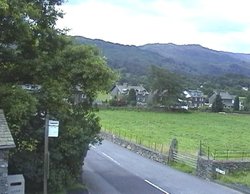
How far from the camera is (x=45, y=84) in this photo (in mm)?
23875

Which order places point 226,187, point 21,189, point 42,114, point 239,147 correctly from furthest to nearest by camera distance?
point 239,147
point 226,187
point 42,114
point 21,189

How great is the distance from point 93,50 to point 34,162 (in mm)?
6977

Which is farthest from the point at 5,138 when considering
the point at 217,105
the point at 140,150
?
the point at 217,105

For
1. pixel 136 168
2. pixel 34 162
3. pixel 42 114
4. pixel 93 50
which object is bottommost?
pixel 136 168

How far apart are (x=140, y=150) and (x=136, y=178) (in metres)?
11.1

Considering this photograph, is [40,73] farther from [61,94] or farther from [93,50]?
[93,50]

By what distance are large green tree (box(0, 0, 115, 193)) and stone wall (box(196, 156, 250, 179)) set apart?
897 cm

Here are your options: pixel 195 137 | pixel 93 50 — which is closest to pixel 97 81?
pixel 93 50

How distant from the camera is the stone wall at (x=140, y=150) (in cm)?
3816

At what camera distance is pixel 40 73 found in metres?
24.1

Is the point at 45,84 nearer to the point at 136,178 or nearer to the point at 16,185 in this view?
the point at 16,185

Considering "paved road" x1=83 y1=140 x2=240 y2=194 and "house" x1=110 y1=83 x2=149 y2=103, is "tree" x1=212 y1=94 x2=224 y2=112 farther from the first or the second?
"paved road" x1=83 y1=140 x2=240 y2=194

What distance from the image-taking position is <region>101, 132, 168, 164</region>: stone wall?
3816 centimetres

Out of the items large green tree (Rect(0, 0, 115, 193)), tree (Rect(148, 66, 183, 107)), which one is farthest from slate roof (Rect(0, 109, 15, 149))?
tree (Rect(148, 66, 183, 107))
